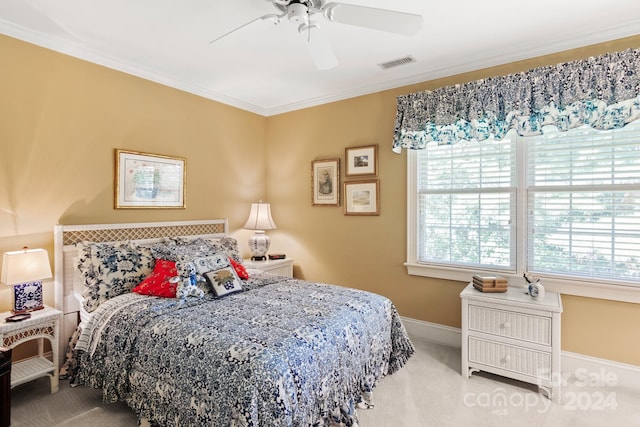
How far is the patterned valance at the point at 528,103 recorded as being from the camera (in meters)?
2.37

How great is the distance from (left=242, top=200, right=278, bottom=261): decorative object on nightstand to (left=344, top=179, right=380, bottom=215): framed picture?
101cm

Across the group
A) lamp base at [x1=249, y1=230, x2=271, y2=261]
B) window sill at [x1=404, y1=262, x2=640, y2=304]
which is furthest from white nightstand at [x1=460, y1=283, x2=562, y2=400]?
lamp base at [x1=249, y1=230, x2=271, y2=261]

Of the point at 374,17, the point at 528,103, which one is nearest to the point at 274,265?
the point at 374,17

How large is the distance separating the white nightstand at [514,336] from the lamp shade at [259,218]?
241 cm

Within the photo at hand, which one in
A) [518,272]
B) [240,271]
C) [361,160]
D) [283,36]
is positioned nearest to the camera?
[283,36]

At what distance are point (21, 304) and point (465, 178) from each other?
149 inches

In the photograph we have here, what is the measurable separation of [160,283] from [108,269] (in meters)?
0.43

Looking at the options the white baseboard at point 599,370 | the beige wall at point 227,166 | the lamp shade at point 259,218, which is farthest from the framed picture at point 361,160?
the white baseboard at point 599,370

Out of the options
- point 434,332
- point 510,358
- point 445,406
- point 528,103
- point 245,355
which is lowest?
point 445,406

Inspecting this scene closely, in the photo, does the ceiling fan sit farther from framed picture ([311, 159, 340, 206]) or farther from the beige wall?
framed picture ([311, 159, 340, 206])

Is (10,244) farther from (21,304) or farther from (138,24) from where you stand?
(138,24)

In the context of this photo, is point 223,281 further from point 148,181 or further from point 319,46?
point 319,46

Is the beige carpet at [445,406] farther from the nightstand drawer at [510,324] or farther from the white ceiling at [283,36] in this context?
the white ceiling at [283,36]

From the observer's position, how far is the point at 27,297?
7.82 ft
